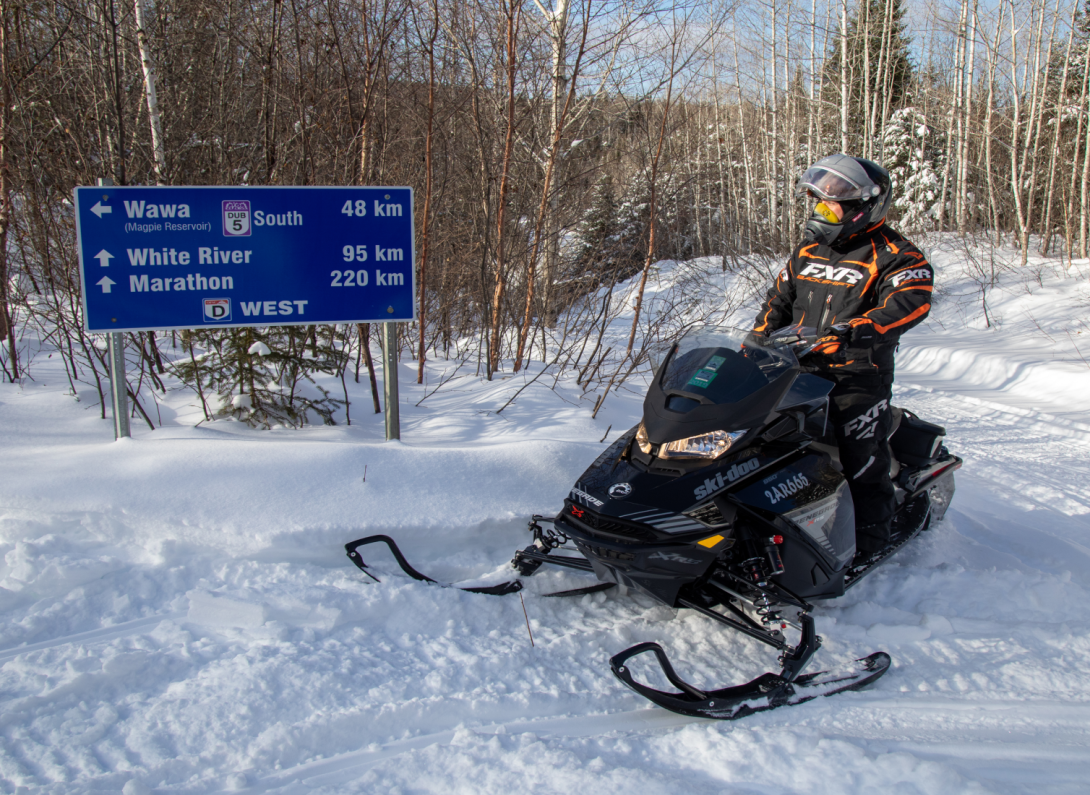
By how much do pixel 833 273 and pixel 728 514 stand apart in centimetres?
147

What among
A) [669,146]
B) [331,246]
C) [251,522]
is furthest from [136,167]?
[669,146]

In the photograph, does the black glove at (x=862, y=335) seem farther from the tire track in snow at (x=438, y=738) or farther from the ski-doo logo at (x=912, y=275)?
the tire track in snow at (x=438, y=738)

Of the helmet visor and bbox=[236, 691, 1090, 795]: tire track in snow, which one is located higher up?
the helmet visor

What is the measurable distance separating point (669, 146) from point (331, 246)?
3893mm

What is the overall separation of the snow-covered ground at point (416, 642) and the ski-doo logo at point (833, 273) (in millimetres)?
1431

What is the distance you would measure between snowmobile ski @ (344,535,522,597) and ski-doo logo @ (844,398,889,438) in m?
1.65

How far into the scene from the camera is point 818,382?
282 cm

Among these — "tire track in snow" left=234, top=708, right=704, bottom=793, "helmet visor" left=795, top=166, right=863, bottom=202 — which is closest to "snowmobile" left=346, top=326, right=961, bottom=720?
"tire track in snow" left=234, top=708, right=704, bottom=793

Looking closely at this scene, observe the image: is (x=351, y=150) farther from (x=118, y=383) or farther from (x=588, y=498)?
(x=588, y=498)

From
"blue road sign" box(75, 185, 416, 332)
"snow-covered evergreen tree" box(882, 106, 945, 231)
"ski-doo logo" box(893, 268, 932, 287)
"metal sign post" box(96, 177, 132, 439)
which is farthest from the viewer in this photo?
"snow-covered evergreen tree" box(882, 106, 945, 231)

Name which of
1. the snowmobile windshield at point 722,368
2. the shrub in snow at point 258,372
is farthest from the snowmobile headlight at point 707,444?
the shrub in snow at point 258,372

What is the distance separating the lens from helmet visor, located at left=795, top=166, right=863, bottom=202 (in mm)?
3035

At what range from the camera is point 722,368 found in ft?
8.76

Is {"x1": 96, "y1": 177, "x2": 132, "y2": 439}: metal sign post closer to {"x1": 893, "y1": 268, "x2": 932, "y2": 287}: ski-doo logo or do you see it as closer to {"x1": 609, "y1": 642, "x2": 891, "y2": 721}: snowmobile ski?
{"x1": 609, "y1": 642, "x2": 891, "y2": 721}: snowmobile ski
